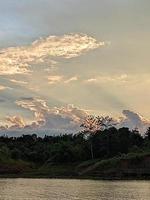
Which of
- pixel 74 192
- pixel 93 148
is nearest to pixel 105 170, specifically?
pixel 93 148

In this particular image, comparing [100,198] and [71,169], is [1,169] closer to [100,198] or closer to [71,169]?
[71,169]

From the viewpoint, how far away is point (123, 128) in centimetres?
19062

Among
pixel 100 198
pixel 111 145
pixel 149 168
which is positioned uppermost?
pixel 111 145

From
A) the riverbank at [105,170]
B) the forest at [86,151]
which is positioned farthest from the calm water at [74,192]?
the forest at [86,151]

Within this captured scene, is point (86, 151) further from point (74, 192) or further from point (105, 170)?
point (74, 192)

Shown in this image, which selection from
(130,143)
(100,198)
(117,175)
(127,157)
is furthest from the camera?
(130,143)

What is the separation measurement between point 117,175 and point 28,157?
65.1 metres

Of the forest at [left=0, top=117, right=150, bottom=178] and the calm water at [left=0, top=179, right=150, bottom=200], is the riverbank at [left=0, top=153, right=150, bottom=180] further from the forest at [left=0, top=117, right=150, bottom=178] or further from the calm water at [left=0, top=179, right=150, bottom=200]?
the calm water at [left=0, top=179, right=150, bottom=200]

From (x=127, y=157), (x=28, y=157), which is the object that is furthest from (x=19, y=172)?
(x=127, y=157)

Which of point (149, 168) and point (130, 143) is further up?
point (130, 143)

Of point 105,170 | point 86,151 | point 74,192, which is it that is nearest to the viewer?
point 74,192

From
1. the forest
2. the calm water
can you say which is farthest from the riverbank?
the calm water

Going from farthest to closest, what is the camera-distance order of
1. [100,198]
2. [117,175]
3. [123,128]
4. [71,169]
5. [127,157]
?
[123,128]
[71,169]
[127,157]
[117,175]
[100,198]

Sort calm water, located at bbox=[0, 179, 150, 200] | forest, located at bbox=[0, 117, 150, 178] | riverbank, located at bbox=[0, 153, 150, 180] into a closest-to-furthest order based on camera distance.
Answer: calm water, located at bbox=[0, 179, 150, 200] → riverbank, located at bbox=[0, 153, 150, 180] → forest, located at bbox=[0, 117, 150, 178]
